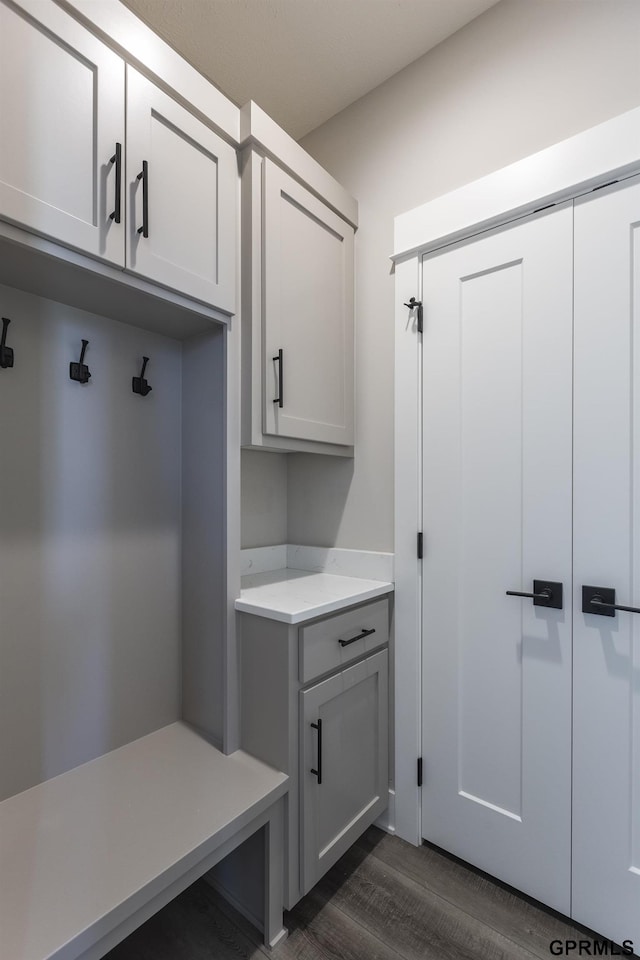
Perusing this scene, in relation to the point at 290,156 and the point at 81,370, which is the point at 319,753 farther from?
the point at 290,156

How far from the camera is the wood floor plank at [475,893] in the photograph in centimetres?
133

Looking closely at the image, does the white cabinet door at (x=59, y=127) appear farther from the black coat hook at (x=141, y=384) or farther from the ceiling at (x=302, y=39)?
the ceiling at (x=302, y=39)

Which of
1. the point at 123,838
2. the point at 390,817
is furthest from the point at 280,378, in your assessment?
the point at 390,817

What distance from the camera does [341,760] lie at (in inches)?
59.1

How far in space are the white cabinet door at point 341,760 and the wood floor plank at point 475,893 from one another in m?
0.13

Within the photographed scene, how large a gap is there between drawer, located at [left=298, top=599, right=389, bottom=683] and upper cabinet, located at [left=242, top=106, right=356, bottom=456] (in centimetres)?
60

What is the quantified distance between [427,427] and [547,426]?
1.31 ft

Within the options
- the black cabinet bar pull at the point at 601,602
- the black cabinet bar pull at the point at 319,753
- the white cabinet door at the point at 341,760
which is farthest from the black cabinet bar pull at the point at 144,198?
the black cabinet bar pull at the point at 601,602

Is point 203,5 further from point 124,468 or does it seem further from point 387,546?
point 387,546

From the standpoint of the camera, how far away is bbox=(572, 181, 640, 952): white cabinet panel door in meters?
1.28

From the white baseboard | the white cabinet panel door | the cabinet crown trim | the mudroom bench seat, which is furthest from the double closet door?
Answer: the mudroom bench seat

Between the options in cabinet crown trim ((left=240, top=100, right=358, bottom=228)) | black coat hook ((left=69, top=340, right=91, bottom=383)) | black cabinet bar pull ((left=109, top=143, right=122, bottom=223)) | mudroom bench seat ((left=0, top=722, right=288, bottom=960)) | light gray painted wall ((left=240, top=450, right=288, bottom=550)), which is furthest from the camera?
light gray painted wall ((left=240, top=450, right=288, bottom=550))

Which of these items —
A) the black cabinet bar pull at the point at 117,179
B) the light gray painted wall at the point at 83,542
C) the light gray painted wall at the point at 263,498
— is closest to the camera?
the black cabinet bar pull at the point at 117,179

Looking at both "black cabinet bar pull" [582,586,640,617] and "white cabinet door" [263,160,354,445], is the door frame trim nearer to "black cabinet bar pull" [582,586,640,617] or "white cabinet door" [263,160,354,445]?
"white cabinet door" [263,160,354,445]
